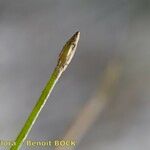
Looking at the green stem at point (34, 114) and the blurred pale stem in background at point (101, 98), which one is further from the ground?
the green stem at point (34, 114)

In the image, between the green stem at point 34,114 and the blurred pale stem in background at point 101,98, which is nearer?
the green stem at point 34,114

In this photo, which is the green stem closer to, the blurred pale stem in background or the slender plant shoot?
the slender plant shoot

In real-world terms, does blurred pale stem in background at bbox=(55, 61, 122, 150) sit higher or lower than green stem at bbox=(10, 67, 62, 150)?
lower

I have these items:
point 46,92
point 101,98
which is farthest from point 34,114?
point 101,98

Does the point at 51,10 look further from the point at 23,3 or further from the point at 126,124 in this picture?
the point at 126,124

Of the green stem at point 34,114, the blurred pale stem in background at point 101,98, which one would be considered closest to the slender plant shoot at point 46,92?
the green stem at point 34,114

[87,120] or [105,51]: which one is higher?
Answer: [105,51]

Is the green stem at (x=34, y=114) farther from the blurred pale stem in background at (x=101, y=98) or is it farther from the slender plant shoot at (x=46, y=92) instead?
the blurred pale stem in background at (x=101, y=98)

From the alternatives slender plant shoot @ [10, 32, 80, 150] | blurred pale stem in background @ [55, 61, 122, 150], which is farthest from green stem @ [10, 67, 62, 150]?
blurred pale stem in background @ [55, 61, 122, 150]

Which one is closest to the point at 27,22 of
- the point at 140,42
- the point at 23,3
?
the point at 23,3

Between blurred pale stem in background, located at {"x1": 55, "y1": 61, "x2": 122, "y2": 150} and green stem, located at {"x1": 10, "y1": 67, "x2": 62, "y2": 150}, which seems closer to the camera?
green stem, located at {"x1": 10, "y1": 67, "x2": 62, "y2": 150}

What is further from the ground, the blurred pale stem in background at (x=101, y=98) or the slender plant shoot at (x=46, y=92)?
the slender plant shoot at (x=46, y=92)
